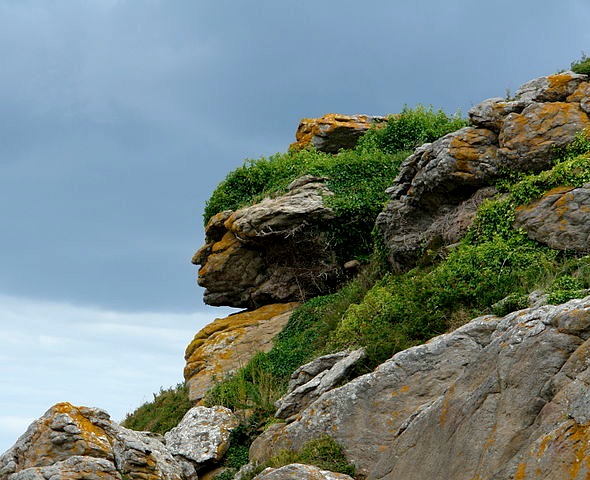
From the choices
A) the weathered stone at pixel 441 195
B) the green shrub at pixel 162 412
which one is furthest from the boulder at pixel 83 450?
the weathered stone at pixel 441 195

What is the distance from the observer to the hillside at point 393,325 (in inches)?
317

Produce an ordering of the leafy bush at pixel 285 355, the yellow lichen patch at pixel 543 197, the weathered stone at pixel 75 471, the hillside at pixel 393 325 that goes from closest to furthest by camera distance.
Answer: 1. the hillside at pixel 393 325
2. the weathered stone at pixel 75 471
3. the yellow lichen patch at pixel 543 197
4. the leafy bush at pixel 285 355

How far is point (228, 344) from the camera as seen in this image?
2391 cm

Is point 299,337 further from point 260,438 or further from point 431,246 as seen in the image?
point 260,438

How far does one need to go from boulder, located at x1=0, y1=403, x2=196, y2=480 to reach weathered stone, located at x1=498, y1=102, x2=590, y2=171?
1039 centimetres

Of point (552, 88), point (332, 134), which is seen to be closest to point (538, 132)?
point (552, 88)

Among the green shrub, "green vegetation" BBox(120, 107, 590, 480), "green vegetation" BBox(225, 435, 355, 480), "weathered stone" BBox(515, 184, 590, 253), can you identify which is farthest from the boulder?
"weathered stone" BBox(515, 184, 590, 253)

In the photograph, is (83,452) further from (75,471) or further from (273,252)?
(273,252)

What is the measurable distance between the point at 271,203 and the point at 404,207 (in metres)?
6.23

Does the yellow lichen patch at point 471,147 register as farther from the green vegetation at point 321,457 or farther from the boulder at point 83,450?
the boulder at point 83,450

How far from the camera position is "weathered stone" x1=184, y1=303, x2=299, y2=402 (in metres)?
22.5

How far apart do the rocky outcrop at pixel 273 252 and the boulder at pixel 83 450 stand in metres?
10.6

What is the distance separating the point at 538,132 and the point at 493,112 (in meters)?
1.61

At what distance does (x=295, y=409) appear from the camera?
48.3ft
